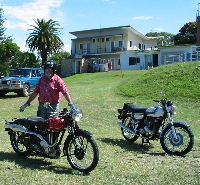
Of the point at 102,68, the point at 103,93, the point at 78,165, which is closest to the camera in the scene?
the point at 78,165

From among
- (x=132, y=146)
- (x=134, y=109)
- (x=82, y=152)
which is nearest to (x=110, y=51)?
(x=134, y=109)

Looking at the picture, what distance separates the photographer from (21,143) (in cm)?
596

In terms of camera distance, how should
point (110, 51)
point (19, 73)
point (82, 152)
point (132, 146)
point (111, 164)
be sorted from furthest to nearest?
point (110, 51) < point (19, 73) < point (132, 146) < point (111, 164) < point (82, 152)

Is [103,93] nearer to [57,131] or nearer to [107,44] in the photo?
[57,131]

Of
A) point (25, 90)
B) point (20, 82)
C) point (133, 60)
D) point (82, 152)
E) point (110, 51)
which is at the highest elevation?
point (110, 51)

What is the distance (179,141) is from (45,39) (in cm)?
4448

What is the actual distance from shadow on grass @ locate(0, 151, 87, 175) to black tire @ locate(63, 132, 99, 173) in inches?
6.6

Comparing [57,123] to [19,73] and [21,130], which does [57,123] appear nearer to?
[21,130]

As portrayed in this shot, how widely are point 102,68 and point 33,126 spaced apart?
37430mm

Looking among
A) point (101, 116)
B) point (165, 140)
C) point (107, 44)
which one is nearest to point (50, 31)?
point (107, 44)

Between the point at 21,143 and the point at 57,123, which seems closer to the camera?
the point at 57,123

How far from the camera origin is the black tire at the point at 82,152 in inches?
195

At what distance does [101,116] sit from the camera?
1197 cm

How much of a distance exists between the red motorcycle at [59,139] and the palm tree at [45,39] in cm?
4367
